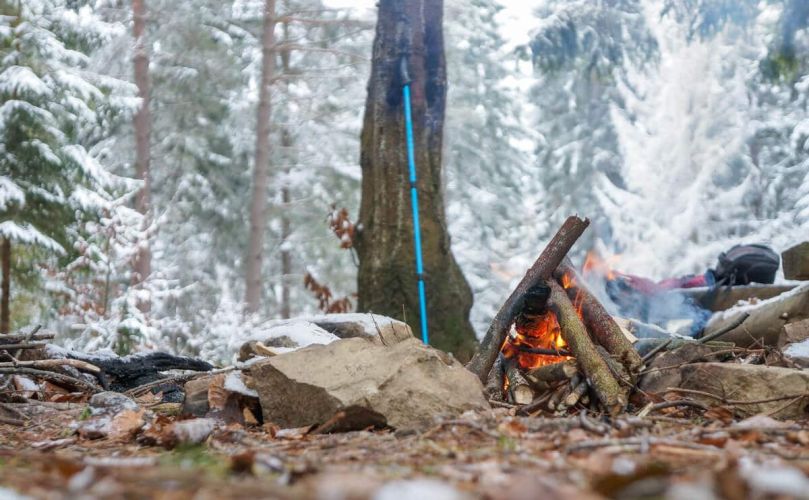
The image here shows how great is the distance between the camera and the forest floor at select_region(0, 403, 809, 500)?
4.08ft

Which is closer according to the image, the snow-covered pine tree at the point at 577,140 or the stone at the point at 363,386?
the stone at the point at 363,386

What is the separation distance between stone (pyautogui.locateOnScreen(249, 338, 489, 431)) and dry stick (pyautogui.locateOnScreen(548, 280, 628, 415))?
0.55 metres

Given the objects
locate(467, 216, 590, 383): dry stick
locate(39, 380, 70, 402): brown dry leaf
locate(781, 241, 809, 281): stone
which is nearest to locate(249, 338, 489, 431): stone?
locate(467, 216, 590, 383): dry stick

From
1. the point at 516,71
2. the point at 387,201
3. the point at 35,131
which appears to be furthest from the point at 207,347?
the point at 516,71

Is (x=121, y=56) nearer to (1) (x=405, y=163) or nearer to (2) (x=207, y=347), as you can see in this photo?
(2) (x=207, y=347)

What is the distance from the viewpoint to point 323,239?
19672mm

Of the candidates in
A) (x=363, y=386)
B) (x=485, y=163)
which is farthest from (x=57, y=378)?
(x=485, y=163)

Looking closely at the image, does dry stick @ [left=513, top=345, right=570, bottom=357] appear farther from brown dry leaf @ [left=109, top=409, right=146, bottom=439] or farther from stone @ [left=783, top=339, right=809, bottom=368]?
brown dry leaf @ [left=109, top=409, right=146, bottom=439]

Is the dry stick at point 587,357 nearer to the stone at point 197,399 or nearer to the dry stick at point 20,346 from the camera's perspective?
the stone at point 197,399

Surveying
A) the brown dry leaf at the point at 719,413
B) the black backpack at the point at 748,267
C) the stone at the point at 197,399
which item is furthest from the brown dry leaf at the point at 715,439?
the black backpack at the point at 748,267

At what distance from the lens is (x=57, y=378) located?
4250 millimetres

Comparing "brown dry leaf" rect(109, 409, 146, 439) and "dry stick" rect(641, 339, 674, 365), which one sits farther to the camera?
"dry stick" rect(641, 339, 674, 365)

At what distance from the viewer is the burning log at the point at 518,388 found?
392 centimetres

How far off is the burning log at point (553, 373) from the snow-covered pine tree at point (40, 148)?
7.82 meters
